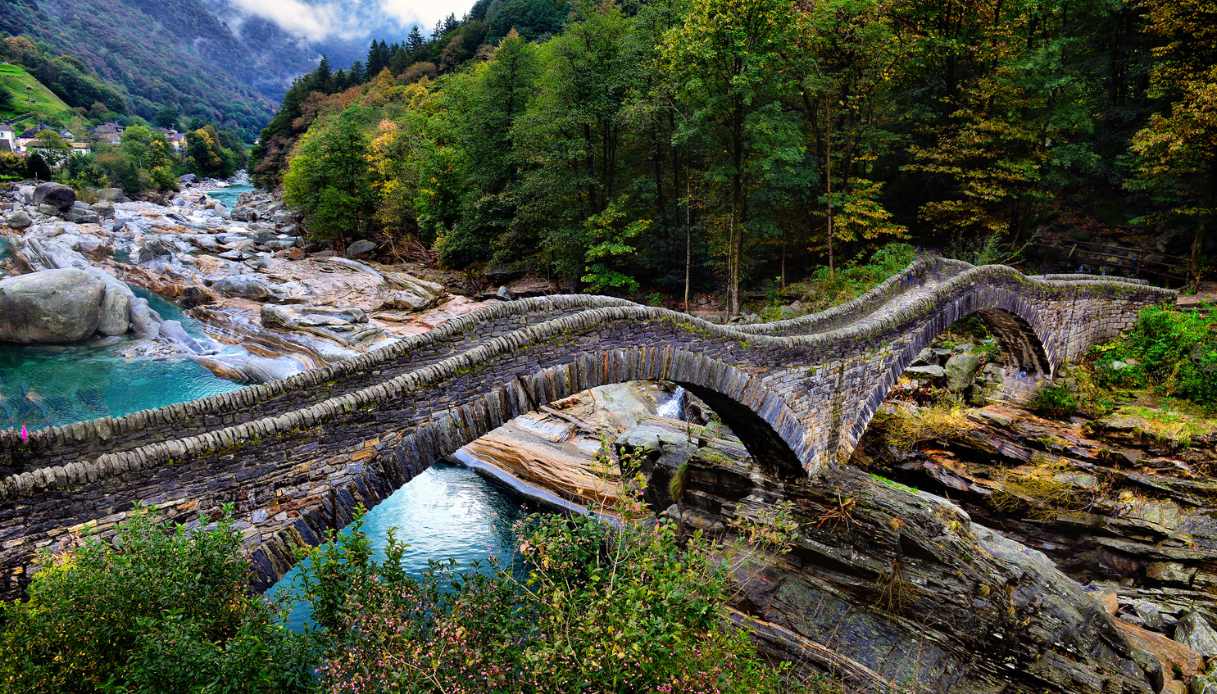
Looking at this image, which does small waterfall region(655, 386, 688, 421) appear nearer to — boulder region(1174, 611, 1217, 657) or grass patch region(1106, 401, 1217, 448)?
grass patch region(1106, 401, 1217, 448)

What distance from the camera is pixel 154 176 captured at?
66125 millimetres

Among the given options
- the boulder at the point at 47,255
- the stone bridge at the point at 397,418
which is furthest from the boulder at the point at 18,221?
the stone bridge at the point at 397,418

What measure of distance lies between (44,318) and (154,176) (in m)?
57.5

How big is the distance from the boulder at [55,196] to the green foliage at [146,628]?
5348 centimetres

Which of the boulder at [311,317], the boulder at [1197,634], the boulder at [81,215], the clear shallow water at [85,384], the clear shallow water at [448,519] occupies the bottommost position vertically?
the clear shallow water at [448,519]

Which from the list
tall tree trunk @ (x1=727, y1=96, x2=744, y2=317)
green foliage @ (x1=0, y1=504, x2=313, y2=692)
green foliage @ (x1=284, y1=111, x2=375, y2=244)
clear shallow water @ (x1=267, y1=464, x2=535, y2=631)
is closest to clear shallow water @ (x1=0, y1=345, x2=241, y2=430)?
clear shallow water @ (x1=267, y1=464, x2=535, y2=631)

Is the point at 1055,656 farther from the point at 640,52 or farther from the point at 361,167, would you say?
the point at 361,167

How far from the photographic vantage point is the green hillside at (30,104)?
85819mm

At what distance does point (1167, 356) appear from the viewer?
15031 mm

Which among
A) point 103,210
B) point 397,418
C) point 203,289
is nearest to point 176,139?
point 103,210

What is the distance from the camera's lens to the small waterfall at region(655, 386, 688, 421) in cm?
1823

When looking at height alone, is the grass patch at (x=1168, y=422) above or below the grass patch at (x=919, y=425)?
above

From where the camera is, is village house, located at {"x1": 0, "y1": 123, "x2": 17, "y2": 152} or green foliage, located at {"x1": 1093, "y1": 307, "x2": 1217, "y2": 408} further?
village house, located at {"x1": 0, "y1": 123, "x2": 17, "y2": 152}

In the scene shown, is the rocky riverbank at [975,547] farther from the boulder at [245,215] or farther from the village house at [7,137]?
the village house at [7,137]
